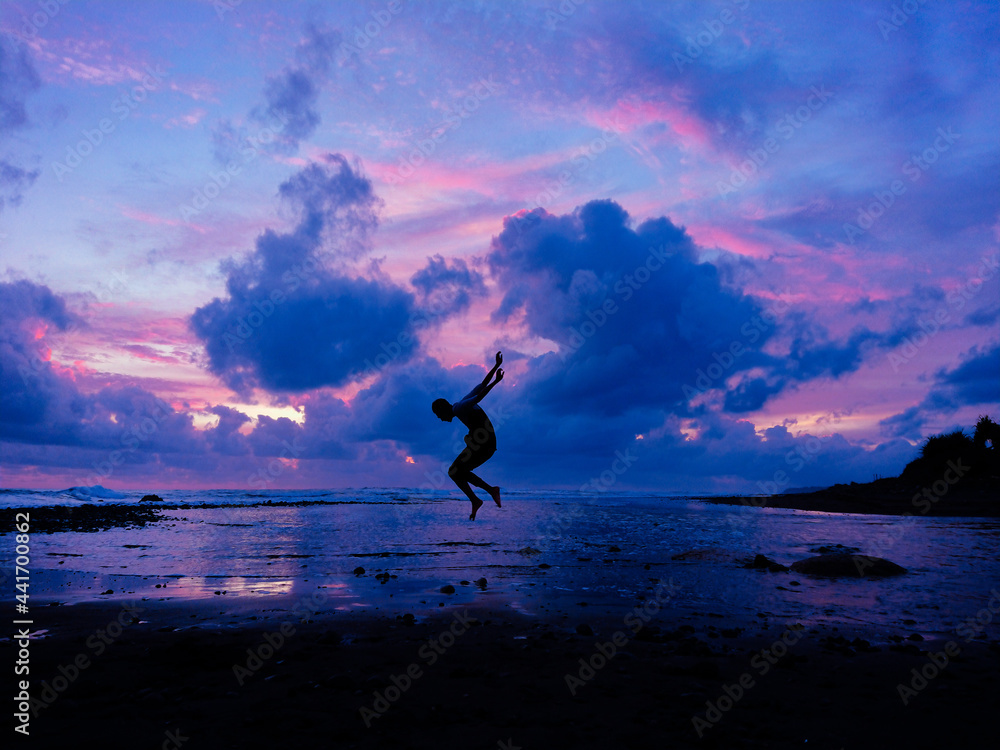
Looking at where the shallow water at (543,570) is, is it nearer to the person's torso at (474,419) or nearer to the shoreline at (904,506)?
the person's torso at (474,419)

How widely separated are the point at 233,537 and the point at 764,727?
91.3 feet

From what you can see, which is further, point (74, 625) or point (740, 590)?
point (740, 590)

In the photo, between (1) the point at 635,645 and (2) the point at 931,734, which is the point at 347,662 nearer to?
(1) the point at 635,645

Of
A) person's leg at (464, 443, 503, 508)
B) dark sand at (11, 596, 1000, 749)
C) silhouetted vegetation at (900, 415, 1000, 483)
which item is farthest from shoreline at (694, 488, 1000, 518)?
person's leg at (464, 443, 503, 508)

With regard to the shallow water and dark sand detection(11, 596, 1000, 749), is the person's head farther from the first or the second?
the shallow water

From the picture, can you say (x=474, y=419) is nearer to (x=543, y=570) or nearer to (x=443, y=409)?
(x=443, y=409)

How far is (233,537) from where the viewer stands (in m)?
28.8

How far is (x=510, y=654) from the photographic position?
29.4 ft

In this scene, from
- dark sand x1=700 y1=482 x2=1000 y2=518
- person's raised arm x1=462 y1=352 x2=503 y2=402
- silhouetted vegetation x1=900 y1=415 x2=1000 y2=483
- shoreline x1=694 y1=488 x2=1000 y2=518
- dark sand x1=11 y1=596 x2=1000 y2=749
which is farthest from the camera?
silhouetted vegetation x1=900 y1=415 x2=1000 y2=483

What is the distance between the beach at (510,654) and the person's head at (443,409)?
378 centimetres

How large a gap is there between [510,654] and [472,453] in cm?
383

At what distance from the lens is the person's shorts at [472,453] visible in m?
11.6

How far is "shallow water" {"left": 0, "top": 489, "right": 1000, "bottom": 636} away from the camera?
12.7m

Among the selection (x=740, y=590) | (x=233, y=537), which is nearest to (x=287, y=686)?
(x=740, y=590)
